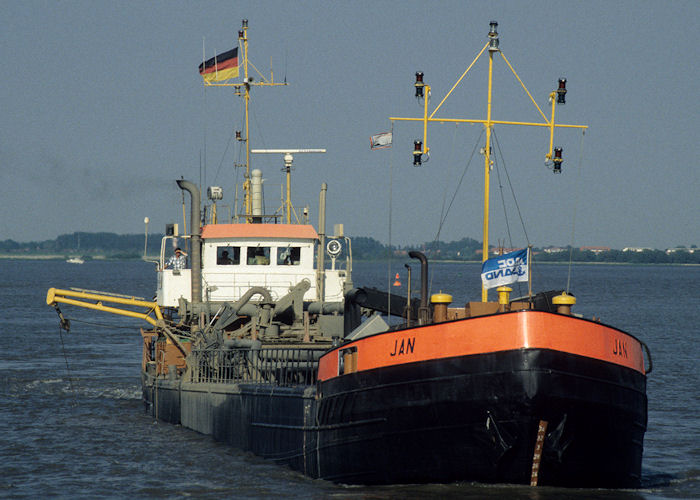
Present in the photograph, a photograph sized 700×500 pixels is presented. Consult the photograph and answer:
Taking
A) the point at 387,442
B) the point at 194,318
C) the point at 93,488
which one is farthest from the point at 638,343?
the point at 194,318

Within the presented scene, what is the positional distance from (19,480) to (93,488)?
5.68 ft

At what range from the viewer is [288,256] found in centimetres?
2923

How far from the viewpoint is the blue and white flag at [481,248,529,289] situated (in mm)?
15977

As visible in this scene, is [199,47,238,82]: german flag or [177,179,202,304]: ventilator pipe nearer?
[177,179,202,304]: ventilator pipe

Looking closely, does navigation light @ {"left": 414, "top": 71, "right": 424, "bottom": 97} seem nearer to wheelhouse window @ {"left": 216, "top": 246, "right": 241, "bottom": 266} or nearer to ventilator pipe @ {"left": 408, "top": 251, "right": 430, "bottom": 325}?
ventilator pipe @ {"left": 408, "top": 251, "right": 430, "bottom": 325}

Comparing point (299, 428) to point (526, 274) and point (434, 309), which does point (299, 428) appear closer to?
point (434, 309)

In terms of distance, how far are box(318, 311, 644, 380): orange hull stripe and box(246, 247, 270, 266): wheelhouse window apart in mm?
13815

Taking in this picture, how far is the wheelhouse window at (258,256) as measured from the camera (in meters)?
29.0

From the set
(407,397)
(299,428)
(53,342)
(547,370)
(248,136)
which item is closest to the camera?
(547,370)

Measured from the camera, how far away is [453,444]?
14.8 meters

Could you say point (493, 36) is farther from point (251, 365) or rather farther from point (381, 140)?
point (251, 365)

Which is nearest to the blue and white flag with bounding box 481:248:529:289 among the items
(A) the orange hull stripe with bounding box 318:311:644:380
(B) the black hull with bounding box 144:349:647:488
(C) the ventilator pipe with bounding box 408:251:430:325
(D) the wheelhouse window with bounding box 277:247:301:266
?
(C) the ventilator pipe with bounding box 408:251:430:325

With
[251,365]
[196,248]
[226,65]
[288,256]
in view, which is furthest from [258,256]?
[251,365]

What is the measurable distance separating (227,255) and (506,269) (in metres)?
14.3
